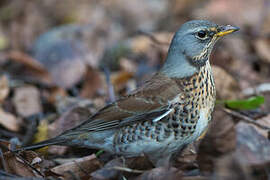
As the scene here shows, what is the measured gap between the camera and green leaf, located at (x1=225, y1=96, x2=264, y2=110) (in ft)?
14.2

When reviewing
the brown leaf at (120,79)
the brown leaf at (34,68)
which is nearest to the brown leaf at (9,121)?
the brown leaf at (34,68)

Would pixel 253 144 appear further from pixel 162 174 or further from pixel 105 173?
pixel 105 173

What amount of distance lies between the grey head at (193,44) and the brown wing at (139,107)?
0.16m

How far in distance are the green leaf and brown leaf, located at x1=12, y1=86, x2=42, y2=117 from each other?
218 cm

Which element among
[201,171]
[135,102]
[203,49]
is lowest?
[201,171]

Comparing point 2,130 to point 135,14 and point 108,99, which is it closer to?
point 108,99

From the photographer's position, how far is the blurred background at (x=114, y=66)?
3199 mm

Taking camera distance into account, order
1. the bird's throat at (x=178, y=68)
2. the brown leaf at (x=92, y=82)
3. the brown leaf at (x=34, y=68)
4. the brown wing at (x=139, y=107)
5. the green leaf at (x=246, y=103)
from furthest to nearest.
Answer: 1. the brown leaf at (x=34, y=68)
2. the brown leaf at (x=92, y=82)
3. the green leaf at (x=246, y=103)
4. the bird's throat at (x=178, y=68)
5. the brown wing at (x=139, y=107)

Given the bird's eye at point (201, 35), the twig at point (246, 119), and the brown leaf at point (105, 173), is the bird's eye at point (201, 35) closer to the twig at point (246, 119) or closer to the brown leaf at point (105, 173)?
the twig at point (246, 119)

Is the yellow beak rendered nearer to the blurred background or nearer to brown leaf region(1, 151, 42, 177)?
the blurred background

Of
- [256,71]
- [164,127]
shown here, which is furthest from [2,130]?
[256,71]

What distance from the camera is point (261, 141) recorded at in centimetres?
329

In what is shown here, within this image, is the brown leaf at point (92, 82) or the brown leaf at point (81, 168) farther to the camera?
the brown leaf at point (92, 82)

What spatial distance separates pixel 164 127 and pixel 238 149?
0.85m
